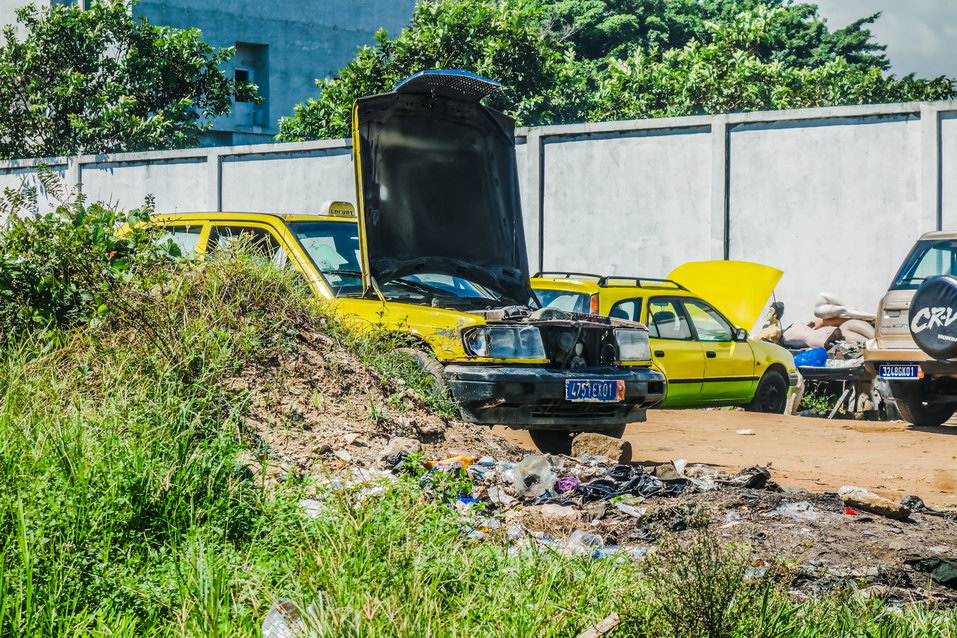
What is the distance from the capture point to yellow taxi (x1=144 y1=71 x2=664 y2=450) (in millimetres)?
8047

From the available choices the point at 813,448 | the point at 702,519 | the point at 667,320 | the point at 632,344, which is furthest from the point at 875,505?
the point at 667,320

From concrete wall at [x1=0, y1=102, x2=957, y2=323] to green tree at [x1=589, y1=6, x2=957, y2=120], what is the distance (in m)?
14.6

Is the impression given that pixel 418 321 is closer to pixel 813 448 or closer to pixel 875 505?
pixel 875 505

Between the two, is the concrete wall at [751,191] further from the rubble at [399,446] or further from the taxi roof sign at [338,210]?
the rubble at [399,446]

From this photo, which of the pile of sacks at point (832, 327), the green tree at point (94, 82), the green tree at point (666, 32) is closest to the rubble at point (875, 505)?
the pile of sacks at point (832, 327)

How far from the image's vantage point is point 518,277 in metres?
9.84

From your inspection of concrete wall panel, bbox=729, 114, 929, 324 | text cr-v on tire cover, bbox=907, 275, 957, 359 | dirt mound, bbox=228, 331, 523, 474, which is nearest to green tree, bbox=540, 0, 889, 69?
concrete wall panel, bbox=729, 114, 929, 324

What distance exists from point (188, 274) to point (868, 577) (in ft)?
14.2

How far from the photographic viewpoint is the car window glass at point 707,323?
12773 millimetres

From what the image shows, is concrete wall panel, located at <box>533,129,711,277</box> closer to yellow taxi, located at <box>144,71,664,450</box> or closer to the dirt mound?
yellow taxi, located at <box>144,71,664,450</box>

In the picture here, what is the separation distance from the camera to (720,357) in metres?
12.6

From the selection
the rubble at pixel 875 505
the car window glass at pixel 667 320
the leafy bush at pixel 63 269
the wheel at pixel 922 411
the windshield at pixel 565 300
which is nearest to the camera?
the rubble at pixel 875 505

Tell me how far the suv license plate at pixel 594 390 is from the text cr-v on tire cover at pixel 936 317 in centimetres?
345

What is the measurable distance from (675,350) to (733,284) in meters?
3.26
